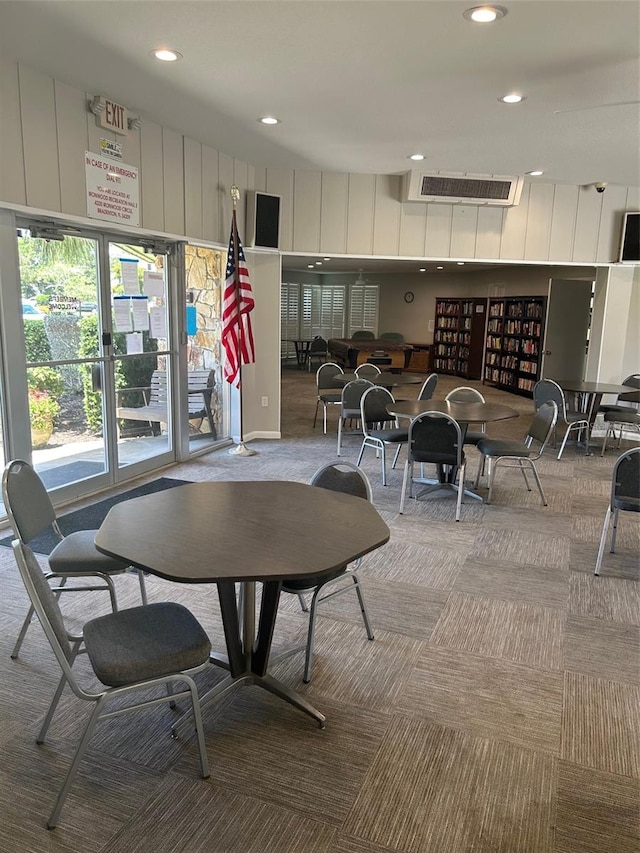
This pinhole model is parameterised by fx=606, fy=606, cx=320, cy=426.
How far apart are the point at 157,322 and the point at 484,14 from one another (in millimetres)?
3795

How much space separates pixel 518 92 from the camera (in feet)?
14.1

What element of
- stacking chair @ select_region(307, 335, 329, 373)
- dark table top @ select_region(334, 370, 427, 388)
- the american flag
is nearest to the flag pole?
the american flag

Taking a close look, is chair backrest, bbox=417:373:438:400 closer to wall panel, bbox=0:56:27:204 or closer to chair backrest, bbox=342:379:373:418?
chair backrest, bbox=342:379:373:418

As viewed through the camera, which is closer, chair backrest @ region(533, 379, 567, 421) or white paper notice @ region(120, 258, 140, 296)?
white paper notice @ region(120, 258, 140, 296)

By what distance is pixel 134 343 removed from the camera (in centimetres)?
555

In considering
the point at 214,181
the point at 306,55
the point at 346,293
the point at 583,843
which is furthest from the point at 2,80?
the point at 346,293

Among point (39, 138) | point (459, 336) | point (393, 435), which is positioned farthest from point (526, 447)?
point (459, 336)

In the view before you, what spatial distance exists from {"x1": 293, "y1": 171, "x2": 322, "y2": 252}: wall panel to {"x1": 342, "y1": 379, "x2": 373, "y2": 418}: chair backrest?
189 centimetres

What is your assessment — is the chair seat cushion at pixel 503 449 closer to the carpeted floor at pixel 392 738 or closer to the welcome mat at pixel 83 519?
the carpeted floor at pixel 392 738

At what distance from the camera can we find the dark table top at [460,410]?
4.92m

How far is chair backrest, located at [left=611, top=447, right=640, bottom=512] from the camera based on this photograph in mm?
3654

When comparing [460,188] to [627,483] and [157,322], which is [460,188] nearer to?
[157,322]

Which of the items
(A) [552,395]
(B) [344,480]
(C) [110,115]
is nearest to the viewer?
(B) [344,480]

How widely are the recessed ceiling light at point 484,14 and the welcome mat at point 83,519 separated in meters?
→ 3.29
